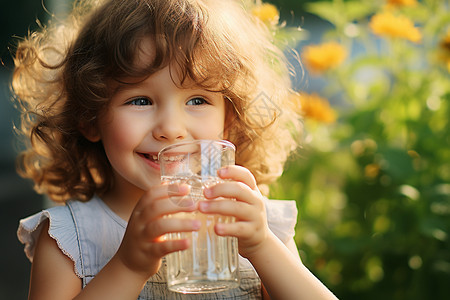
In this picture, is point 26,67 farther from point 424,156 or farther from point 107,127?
point 424,156

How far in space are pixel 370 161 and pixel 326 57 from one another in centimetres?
44

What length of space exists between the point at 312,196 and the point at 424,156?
484 millimetres

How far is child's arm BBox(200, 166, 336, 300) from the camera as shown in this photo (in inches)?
36.7

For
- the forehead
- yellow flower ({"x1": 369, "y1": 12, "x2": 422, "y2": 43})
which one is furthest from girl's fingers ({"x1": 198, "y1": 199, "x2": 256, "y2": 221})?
yellow flower ({"x1": 369, "y1": 12, "x2": 422, "y2": 43})

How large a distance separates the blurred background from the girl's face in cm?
53

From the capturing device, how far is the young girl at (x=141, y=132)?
101cm

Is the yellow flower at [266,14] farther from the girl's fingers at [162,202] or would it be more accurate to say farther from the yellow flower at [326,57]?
the girl's fingers at [162,202]

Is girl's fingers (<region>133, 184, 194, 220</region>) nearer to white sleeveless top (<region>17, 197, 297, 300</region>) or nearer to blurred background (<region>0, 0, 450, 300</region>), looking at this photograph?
white sleeveless top (<region>17, 197, 297, 300</region>)

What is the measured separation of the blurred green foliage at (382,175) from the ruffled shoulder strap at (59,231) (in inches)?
30.3

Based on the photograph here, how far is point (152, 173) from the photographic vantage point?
1224 mm

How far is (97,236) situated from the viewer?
52.0 inches

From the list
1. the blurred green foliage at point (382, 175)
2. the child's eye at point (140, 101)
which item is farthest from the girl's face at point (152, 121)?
the blurred green foliage at point (382, 175)

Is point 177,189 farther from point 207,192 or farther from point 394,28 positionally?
point 394,28

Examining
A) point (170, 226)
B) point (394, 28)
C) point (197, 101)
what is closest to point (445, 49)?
point (394, 28)
